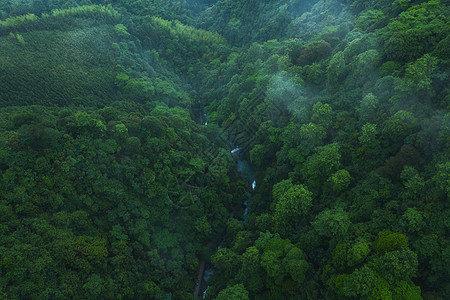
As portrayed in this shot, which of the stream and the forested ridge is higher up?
the forested ridge

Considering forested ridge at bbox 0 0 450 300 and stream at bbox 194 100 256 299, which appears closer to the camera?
forested ridge at bbox 0 0 450 300

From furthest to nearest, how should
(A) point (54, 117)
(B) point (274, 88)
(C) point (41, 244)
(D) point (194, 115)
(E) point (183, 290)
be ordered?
(D) point (194, 115) → (B) point (274, 88) → (A) point (54, 117) → (E) point (183, 290) → (C) point (41, 244)

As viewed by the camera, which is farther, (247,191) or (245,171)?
(245,171)

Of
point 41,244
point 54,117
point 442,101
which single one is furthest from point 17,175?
point 442,101

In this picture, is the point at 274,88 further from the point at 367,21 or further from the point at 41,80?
the point at 41,80

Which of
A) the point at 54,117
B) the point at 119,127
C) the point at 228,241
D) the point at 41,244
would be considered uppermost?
the point at 54,117

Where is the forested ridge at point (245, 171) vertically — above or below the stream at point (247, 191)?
above

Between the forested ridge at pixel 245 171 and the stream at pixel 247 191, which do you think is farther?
the stream at pixel 247 191

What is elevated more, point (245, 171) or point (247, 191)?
point (245, 171)
